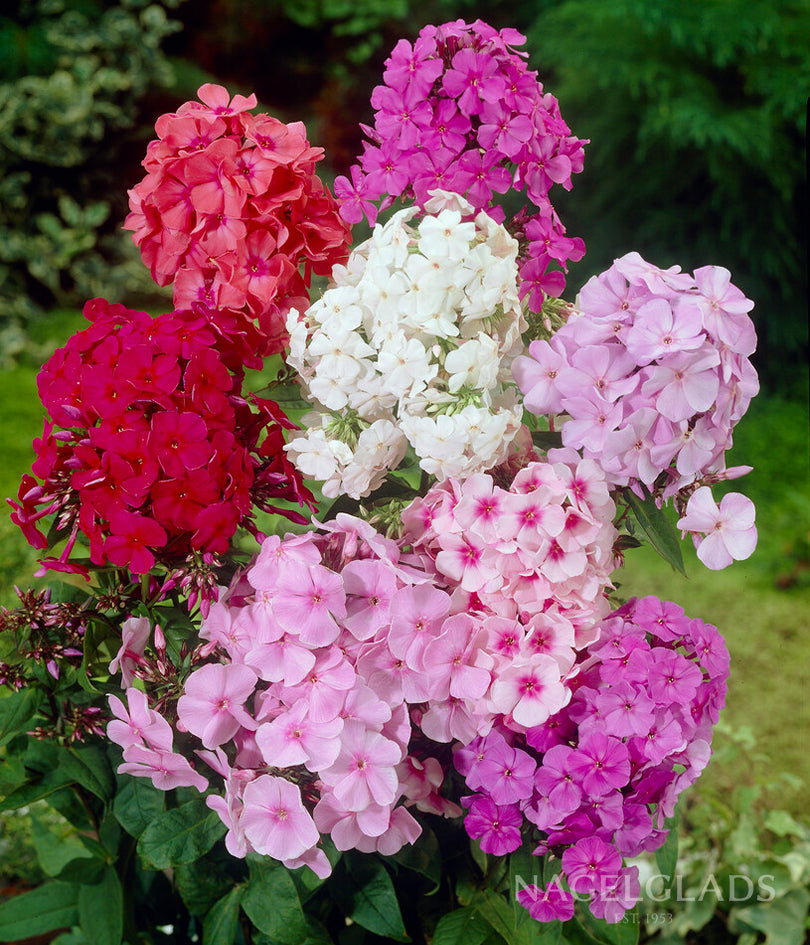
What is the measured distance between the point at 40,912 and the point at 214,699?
43cm

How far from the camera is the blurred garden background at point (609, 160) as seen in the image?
10.2 ft

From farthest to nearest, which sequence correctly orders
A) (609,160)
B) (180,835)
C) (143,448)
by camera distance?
(609,160) → (180,835) → (143,448)

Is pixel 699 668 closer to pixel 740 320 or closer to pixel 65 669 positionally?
pixel 740 320

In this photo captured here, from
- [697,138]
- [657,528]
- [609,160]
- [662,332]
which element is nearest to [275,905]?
[657,528]

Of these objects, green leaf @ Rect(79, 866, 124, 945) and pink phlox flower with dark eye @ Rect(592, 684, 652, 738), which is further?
green leaf @ Rect(79, 866, 124, 945)

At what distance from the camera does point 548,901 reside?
81cm

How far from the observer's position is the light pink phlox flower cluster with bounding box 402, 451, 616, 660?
2.41ft

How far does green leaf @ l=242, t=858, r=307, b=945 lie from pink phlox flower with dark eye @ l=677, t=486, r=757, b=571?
0.42 metres

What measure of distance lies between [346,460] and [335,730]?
195mm

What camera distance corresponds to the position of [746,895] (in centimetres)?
137

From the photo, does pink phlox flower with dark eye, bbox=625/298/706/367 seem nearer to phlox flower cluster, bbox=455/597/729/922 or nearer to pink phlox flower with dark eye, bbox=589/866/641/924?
phlox flower cluster, bbox=455/597/729/922

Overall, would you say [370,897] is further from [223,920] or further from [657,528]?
[657,528]

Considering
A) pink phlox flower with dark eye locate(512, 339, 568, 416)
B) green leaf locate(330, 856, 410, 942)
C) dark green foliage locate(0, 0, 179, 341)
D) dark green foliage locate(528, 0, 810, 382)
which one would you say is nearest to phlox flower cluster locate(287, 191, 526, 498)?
pink phlox flower with dark eye locate(512, 339, 568, 416)

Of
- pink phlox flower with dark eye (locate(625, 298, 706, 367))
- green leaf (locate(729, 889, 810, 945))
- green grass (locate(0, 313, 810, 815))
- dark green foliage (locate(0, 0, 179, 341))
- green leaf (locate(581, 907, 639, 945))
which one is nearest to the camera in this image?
pink phlox flower with dark eye (locate(625, 298, 706, 367))
